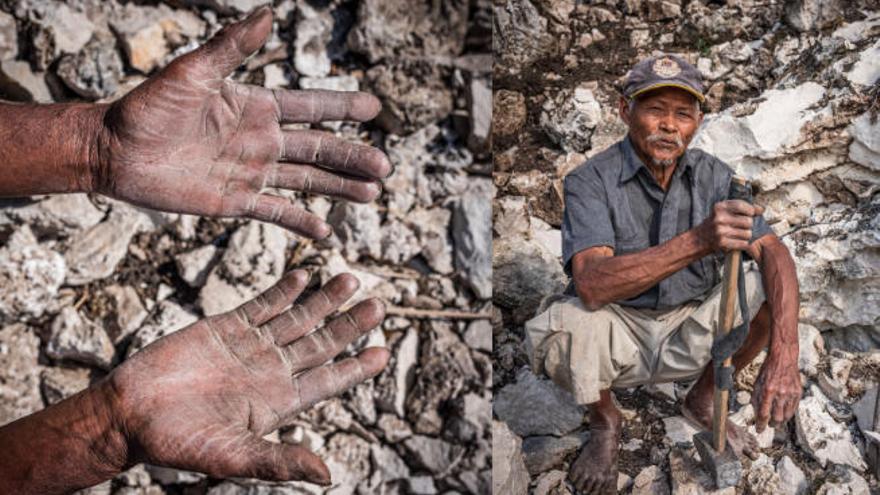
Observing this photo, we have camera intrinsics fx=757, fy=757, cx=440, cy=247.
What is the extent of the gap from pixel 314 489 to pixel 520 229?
88 centimetres

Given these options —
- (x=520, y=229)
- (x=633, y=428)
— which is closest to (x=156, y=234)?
(x=520, y=229)

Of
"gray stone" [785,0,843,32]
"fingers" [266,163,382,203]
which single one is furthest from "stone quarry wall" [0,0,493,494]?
"gray stone" [785,0,843,32]

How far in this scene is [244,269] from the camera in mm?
1989

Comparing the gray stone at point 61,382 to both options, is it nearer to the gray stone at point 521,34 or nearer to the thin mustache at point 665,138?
the gray stone at point 521,34

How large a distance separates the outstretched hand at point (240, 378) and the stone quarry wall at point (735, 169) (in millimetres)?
361

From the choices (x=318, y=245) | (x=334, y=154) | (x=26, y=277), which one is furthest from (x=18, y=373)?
(x=334, y=154)

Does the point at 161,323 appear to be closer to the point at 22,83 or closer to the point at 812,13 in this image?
the point at 22,83

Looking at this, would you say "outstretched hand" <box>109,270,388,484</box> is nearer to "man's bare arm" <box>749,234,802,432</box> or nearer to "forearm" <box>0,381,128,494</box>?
"forearm" <box>0,381,128,494</box>

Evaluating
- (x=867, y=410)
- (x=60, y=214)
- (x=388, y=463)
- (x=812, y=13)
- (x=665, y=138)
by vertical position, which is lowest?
(x=388, y=463)

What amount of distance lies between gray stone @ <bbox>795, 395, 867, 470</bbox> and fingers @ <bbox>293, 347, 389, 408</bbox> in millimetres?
830

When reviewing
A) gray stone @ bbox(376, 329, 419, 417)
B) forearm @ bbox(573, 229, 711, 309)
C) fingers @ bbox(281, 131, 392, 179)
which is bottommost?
gray stone @ bbox(376, 329, 419, 417)

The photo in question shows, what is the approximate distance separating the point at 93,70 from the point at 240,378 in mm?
968

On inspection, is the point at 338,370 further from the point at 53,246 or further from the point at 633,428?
the point at 53,246

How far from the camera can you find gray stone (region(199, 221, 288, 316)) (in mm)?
1982
